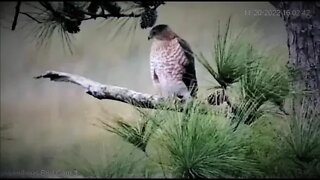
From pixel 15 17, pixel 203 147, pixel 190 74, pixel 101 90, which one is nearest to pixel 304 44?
pixel 190 74

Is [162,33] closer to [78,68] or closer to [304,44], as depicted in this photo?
[78,68]

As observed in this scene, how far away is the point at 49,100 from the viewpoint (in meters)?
1.72

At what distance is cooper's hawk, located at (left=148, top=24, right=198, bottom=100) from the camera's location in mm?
1698

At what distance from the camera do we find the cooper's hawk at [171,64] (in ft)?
5.57

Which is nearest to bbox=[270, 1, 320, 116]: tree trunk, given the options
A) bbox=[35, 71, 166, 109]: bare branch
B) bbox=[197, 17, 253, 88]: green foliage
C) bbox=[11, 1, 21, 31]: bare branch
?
bbox=[197, 17, 253, 88]: green foliage

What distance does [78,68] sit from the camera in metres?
1.73

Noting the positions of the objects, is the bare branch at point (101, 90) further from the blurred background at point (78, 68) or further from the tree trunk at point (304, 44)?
the tree trunk at point (304, 44)

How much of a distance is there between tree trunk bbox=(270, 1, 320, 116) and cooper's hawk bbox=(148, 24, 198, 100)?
341 mm

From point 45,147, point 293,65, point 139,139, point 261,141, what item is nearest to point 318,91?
point 293,65

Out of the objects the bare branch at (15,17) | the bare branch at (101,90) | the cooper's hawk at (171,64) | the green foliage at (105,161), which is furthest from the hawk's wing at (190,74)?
the bare branch at (15,17)

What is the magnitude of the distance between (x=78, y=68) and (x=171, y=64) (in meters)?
0.33

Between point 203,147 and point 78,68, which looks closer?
point 203,147

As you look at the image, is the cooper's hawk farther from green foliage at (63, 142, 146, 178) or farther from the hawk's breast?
green foliage at (63, 142, 146, 178)

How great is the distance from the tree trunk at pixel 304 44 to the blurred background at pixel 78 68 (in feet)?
0.13
